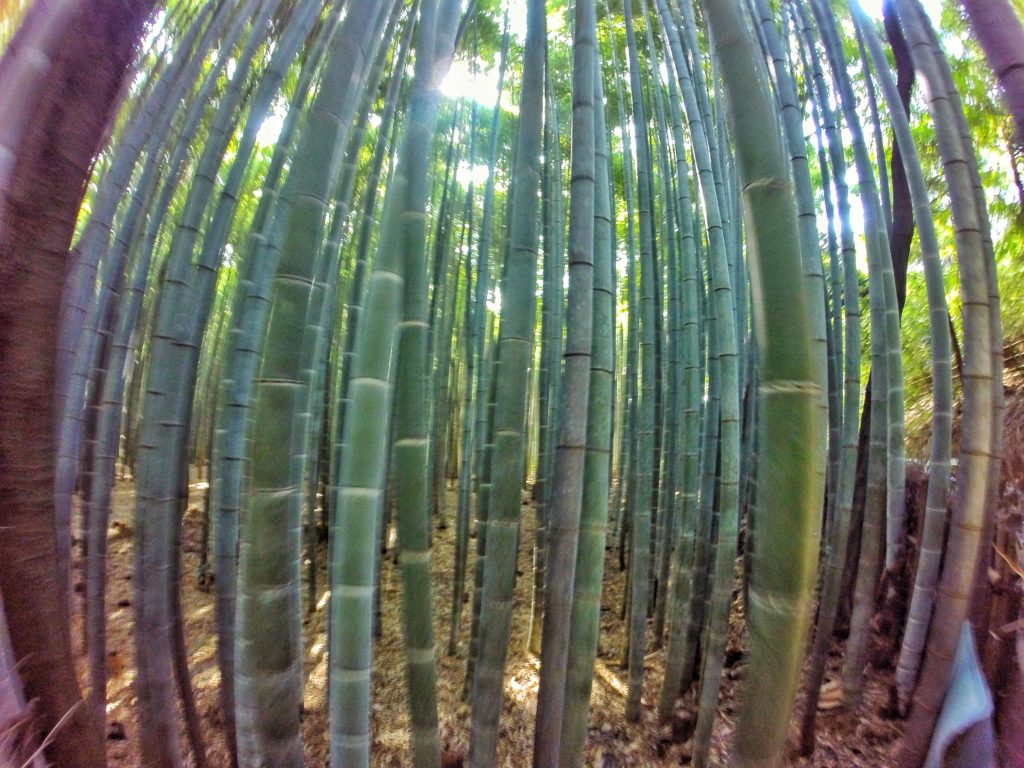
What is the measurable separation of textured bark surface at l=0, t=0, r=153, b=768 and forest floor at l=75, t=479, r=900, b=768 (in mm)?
1156

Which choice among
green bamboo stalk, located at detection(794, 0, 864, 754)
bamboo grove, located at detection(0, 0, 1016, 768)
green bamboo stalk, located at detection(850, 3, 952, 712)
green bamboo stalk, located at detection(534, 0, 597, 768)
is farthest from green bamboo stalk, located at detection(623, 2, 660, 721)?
green bamboo stalk, located at detection(534, 0, 597, 768)

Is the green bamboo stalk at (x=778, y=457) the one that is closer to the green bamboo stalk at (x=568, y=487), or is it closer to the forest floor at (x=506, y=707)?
the green bamboo stalk at (x=568, y=487)

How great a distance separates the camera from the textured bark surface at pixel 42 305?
0.74 metres

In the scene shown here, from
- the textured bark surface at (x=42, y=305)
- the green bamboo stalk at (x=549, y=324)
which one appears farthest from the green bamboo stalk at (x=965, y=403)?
the textured bark surface at (x=42, y=305)

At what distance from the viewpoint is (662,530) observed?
249cm

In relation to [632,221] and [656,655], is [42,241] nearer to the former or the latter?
[632,221]

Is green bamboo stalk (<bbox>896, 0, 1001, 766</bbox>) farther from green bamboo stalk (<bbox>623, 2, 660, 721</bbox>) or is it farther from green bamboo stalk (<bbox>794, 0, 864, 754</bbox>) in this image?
green bamboo stalk (<bbox>623, 2, 660, 721</bbox>)

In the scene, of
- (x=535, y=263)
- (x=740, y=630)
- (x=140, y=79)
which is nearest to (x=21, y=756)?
(x=535, y=263)

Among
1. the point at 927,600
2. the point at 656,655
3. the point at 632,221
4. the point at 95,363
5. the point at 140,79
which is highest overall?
the point at 140,79

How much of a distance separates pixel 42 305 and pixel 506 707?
2.05 metres

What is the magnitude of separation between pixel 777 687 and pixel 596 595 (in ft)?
1.63

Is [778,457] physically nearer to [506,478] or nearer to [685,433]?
[506,478]

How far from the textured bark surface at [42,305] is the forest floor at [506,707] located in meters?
1.16

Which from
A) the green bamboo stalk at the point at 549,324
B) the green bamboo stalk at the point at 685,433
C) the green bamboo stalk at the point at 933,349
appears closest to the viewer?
the green bamboo stalk at the point at 933,349
